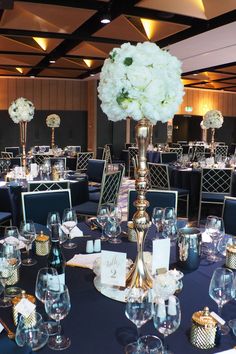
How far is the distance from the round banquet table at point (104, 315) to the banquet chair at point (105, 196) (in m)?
2.87

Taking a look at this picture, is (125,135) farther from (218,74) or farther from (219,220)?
(219,220)

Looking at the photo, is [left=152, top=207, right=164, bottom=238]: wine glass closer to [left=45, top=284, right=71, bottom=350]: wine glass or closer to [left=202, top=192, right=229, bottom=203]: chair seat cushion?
[left=45, top=284, right=71, bottom=350]: wine glass

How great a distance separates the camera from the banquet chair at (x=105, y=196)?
508cm

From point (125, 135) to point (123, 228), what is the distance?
41.0ft

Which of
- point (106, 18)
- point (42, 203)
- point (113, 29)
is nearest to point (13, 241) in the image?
point (42, 203)

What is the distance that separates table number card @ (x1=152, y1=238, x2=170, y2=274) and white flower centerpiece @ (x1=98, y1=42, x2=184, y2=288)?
0.12 m

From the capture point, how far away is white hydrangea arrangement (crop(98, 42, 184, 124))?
169 cm

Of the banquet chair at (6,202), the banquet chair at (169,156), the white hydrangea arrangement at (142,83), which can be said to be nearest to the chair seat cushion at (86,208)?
the banquet chair at (6,202)

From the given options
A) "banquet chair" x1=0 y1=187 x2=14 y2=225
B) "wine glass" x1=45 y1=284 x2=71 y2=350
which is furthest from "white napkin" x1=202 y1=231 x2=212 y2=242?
"banquet chair" x1=0 y1=187 x2=14 y2=225

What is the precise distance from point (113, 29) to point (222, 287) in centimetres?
648

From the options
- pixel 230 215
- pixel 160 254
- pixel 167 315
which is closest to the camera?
pixel 167 315

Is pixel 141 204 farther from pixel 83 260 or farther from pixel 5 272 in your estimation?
pixel 5 272

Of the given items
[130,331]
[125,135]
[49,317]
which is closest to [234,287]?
[130,331]

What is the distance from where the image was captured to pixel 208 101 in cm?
1827
